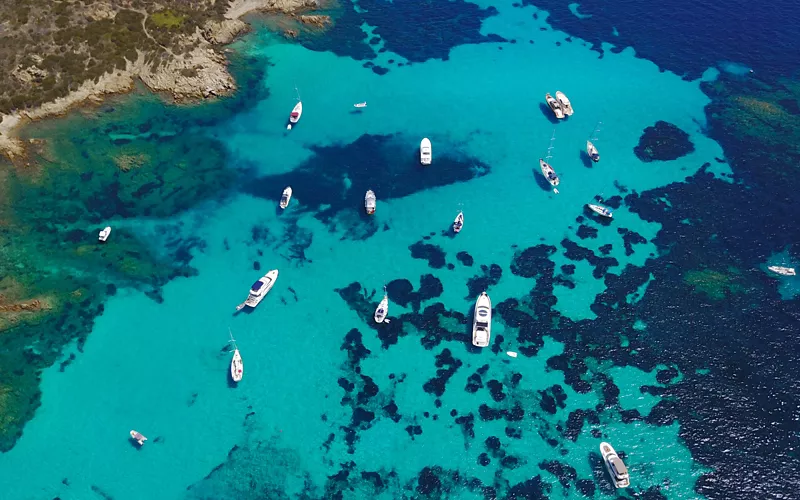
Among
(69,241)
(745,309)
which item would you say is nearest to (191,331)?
(69,241)

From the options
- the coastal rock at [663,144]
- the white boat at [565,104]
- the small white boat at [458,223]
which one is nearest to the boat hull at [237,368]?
the small white boat at [458,223]

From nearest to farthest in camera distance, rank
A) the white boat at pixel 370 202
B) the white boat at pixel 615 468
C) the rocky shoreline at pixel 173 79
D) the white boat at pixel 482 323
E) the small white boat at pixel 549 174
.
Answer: the white boat at pixel 615 468 < the white boat at pixel 482 323 < the white boat at pixel 370 202 < the small white boat at pixel 549 174 < the rocky shoreline at pixel 173 79

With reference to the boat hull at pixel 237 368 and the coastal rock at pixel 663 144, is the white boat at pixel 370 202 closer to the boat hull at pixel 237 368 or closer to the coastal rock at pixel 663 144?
the boat hull at pixel 237 368

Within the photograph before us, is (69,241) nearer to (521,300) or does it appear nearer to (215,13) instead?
(215,13)

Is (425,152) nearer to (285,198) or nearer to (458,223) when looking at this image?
(458,223)

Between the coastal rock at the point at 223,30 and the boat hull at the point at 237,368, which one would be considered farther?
the coastal rock at the point at 223,30

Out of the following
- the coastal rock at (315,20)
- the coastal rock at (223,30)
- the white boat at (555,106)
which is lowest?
the white boat at (555,106)
